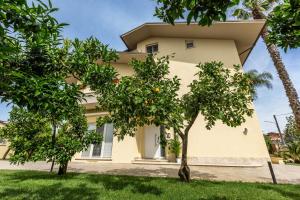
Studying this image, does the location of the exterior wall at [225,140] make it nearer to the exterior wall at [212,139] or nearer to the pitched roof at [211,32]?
the exterior wall at [212,139]

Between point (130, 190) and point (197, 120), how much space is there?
9933 millimetres

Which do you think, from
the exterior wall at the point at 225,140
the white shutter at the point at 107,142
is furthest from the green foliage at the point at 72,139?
the exterior wall at the point at 225,140

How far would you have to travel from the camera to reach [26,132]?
398 inches

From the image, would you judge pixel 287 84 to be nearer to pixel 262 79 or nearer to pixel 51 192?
pixel 262 79

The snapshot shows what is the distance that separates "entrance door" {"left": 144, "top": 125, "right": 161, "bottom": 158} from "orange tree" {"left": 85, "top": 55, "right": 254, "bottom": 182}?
25.1ft

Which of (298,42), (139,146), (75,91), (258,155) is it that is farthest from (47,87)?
(258,155)

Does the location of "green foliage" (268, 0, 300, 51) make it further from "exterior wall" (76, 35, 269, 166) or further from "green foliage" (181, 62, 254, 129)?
"exterior wall" (76, 35, 269, 166)

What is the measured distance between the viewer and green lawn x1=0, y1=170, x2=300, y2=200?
6590 millimetres

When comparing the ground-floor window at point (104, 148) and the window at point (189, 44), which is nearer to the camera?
the ground-floor window at point (104, 148)

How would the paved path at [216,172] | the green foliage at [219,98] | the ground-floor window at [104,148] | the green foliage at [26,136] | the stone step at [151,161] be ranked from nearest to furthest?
the green foliage at [219,98]
the green foliage at [26,136]
the paved path at [216,172]
the stone step at [151,161]
the ground-floor window at [104,148]

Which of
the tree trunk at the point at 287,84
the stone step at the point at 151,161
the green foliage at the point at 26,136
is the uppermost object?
the tree trunk at the point at 287,84

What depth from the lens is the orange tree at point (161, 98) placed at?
23.8ft

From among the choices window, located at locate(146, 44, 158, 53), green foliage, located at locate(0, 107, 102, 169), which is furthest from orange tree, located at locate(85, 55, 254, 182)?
window, located at locate(146, 44, 158, 53)

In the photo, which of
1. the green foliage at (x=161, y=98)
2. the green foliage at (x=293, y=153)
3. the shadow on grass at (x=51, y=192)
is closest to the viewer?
the shadow on grass at (x=51, y=192)
